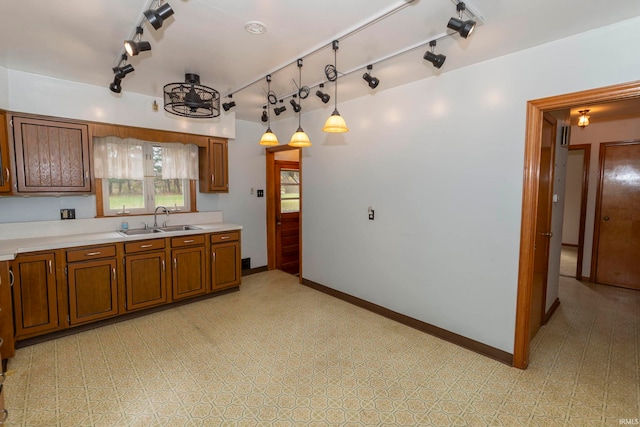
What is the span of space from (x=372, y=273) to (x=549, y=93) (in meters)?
2.47

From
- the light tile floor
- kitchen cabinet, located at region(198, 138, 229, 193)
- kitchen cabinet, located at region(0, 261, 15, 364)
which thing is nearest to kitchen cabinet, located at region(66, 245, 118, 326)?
the light tile floor

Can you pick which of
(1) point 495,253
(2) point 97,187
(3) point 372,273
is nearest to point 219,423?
(3) point 372,273

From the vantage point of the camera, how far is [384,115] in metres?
3.53

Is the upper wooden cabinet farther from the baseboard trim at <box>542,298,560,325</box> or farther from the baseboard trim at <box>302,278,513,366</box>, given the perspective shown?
the baseboard trim at <box>542,298,560,325</box>

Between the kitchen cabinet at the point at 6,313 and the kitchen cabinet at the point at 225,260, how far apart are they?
195 centimetres

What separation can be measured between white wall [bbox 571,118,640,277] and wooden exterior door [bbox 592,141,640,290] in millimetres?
69

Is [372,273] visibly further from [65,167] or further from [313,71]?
[65,167]

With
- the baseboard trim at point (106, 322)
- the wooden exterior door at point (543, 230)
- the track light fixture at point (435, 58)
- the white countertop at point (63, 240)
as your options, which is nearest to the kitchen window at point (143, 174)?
the white countertop at point (63, 240)

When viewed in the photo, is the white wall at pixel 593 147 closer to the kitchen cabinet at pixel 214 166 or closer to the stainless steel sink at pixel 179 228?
the kitchen cabinet at pixel 214 166

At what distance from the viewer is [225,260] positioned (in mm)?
4305

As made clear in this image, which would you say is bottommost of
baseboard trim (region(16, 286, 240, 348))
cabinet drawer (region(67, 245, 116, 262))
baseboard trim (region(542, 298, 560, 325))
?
baseboard trim (region(16, 286, 240, 348))

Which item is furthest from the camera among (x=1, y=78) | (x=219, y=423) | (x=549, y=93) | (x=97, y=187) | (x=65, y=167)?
(x=97, y=187)

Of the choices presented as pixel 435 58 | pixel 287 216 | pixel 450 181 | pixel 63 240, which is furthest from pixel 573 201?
pixel 63 240

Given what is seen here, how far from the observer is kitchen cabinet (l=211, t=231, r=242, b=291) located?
13.7 feet
